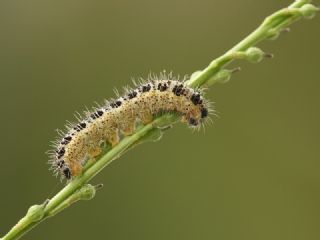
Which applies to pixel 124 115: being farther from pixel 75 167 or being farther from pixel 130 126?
pixel 75 167

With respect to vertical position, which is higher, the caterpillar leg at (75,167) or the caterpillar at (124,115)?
the caterpillar at (124,115)

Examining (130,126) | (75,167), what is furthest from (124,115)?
(75,167)

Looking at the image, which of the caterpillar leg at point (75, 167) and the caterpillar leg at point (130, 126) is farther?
the caterpillar leg at point (130, 126)

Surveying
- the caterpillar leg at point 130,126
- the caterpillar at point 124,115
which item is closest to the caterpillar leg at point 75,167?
the caterpillar at point 124,115

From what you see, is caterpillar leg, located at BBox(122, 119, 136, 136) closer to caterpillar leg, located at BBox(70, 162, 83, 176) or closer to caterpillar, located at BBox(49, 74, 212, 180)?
caterpillar, located at BBox(49, 74, 212, 180)

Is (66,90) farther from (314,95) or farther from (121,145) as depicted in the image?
(121,145)

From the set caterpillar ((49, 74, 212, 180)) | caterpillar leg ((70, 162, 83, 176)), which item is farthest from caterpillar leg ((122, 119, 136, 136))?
caterpillar leg ((70, 162, 83, 176))

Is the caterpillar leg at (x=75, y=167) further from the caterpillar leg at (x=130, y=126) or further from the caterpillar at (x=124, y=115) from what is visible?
the caterpillar leg at (x=130, y=126)

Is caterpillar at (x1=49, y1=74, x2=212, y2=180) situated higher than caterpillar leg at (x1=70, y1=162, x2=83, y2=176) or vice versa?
caterpillar at (x1=49, y1=74, x2=212, y2=180)

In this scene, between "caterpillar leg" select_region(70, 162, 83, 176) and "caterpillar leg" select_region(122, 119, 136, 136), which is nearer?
"caterpillar leg" select_region(70, 162, 83, 176)
